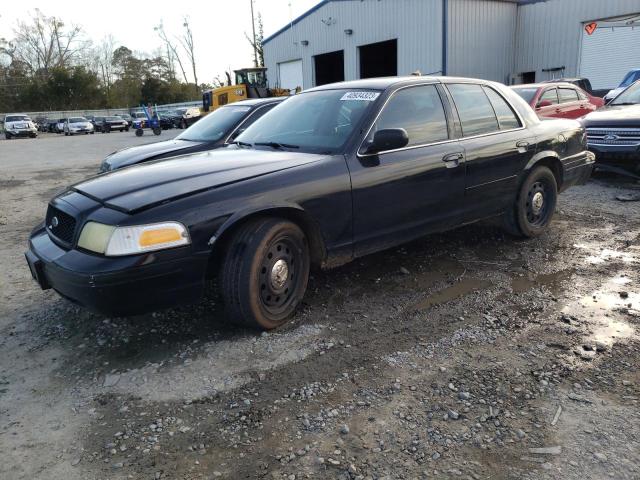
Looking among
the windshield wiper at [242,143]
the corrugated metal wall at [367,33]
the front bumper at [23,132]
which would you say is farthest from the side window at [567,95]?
the front bumper at [23,132]

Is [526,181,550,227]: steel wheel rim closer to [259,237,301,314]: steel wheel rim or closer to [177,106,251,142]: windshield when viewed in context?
[259,237,301,314]: steel wheel rim

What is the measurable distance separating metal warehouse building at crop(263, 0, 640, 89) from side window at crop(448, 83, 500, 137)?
1707 cm

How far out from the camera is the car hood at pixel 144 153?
22.3 ft

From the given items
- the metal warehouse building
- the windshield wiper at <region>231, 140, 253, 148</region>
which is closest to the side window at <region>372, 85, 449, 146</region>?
the windshield wiper at <region>231, 140, 253, 148</region>

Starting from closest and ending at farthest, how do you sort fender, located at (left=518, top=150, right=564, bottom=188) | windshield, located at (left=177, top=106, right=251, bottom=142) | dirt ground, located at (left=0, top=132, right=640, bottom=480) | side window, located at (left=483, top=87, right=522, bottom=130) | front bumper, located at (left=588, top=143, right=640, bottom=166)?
dirt ground, located at (left=0, top=132, right=640, bottom=480)
side window, located at (left=483, top=87, right=522, bottom=130)
fender, located at (left=518, top=150, right=564, bottom=188)
windshield, located at (left=177, top=106, right=251, bottom=142)
front bumper, located at (left=588, top=143, right=640, bottom=166)

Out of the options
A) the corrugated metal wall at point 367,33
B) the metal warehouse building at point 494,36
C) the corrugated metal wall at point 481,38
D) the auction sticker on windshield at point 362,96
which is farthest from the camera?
the corrugated metal wall at point 367,33

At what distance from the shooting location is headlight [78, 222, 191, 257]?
295 cm

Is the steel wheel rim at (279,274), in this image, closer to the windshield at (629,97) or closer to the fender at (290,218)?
the fender at (290,218)

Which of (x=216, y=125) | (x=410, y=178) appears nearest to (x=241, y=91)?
(x=216, y=125)

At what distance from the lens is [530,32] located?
2234cm

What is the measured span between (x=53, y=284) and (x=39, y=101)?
206 ft

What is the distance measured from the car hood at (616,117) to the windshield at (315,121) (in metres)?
5.40

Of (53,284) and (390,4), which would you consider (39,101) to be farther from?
(53,284)

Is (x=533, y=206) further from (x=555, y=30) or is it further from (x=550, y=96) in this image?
(x=555, y=30)
